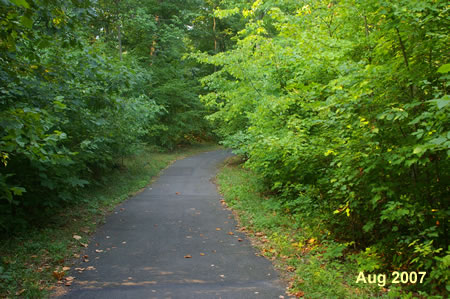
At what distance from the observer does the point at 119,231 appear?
779 centimetres

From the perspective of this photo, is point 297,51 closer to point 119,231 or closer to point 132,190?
point 119,231

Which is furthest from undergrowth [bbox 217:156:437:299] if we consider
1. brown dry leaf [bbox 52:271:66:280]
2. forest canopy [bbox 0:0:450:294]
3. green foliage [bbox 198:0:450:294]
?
brown dry leaf [bbox 52:271:66:280]

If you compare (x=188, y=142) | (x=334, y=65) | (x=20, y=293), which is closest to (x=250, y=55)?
(x=334, y=65)

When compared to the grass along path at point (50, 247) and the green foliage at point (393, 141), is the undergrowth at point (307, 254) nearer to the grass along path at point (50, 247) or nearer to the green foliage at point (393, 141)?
the green foliage at point (393, 141)

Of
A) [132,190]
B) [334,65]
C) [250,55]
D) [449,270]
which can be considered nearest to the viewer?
[449,270]

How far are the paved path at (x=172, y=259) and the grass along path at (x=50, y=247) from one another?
0.31 metres

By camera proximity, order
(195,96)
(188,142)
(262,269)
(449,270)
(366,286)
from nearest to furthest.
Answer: (449,270), (366,286), (262,269), (195,96), (188,142)

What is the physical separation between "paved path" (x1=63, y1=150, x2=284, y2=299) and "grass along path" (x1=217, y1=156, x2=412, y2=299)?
326 mm

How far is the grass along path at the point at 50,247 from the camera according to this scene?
4.73 meters

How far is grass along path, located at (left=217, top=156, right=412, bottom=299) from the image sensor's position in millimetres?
4406

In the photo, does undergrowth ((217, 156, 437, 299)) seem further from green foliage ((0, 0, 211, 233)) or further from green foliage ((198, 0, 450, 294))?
green foliage ((0, 0, 211, 233))

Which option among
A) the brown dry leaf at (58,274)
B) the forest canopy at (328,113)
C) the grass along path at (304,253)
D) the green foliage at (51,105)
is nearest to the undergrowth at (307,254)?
the grass along path at (304,253)

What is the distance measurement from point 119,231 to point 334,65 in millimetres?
6200

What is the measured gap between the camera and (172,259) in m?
5.91
